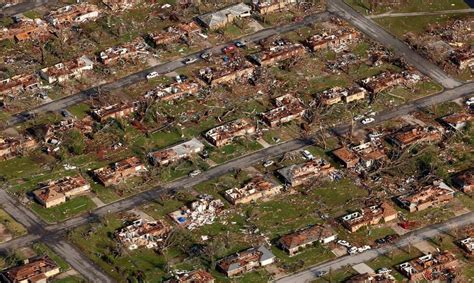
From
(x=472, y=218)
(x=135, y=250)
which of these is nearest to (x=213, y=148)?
(x=135, y=250)

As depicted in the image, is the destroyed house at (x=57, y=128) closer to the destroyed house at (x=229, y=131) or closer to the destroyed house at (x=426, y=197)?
the destroyed house at (x=229, y=131)

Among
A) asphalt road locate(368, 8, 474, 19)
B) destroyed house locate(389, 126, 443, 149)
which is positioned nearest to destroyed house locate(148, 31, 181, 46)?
asphalt road locate(368, 8, 474, 19)

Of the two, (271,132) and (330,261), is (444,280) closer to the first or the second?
(330,261)

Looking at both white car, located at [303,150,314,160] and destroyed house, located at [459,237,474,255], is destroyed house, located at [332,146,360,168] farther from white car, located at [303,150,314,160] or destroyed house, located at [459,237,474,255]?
destroyed house, located at [459,237,474,255]

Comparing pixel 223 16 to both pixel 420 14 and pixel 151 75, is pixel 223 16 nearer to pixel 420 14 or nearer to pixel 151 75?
pixel 151 75

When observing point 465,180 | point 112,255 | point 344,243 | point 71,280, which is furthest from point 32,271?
point 465,180

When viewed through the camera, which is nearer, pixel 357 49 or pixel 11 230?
pixel 11 230

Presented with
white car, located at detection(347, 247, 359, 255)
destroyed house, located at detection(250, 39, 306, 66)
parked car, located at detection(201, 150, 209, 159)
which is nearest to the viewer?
white car, located at detection(347, 247, 359, 255)
